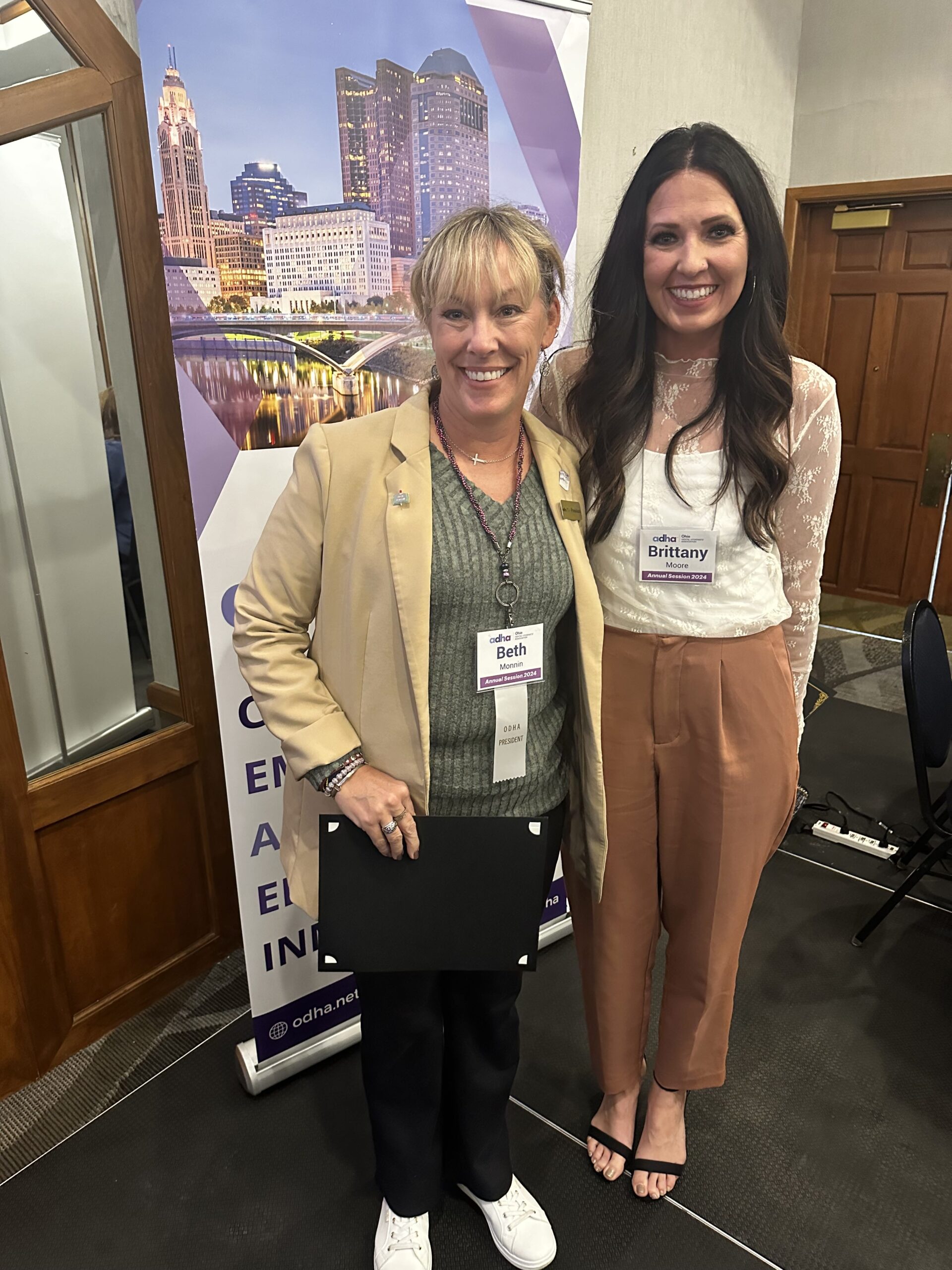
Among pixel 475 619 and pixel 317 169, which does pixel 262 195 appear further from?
pixel 475 619

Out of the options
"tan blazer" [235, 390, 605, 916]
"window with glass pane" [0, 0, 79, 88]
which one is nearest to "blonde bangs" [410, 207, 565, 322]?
"tan blazer" [235, 390, 605, 916]

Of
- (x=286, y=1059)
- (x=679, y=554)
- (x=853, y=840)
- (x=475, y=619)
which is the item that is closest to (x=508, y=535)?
(x=475, y=619)

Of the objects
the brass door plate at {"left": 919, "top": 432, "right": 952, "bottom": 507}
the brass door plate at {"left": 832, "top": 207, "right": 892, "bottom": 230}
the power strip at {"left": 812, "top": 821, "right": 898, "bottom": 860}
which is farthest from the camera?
the brass door plate at {"left": 919, "top": 432, "right": 952, "bottom": 507}

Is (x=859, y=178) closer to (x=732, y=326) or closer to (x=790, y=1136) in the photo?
(x=732, y=326)

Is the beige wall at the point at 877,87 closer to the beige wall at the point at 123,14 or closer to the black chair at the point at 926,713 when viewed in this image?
the black chair at the point at 926,713

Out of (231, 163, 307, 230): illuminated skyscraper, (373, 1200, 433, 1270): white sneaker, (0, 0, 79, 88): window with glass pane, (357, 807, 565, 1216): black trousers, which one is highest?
(0, 0, 79, 88): window with glass pane

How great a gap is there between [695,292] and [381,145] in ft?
2.51

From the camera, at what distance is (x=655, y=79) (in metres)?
2.71

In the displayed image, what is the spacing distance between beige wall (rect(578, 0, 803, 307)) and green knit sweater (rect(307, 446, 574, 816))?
1458mm

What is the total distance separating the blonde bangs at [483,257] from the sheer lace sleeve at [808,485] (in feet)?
1.58

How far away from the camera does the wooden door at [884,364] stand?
416 centimetres

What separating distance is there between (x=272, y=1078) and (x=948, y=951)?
5.92 ft

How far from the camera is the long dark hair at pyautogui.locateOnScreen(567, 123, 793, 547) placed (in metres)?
1.22

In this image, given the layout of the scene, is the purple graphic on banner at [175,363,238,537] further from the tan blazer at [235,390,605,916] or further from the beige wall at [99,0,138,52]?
the beige wall at [99,0,138,52]
